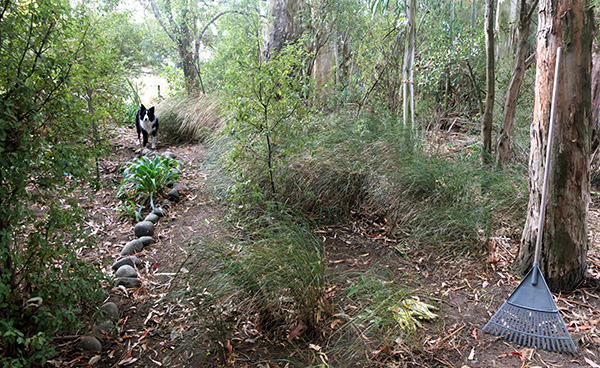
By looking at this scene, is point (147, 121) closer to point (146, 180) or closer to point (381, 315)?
point (146, 180)

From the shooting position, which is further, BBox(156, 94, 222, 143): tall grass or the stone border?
BBox(156, 94, 222, 143): tall grass

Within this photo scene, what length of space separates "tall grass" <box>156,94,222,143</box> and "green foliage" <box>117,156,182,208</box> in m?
2.10

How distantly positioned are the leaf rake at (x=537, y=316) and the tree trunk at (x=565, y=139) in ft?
0.26

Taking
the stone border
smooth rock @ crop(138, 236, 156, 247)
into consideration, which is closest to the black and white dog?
the stone border

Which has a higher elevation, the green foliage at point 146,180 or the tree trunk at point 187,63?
the tree trunk at point 187,63

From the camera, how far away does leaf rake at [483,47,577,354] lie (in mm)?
2236

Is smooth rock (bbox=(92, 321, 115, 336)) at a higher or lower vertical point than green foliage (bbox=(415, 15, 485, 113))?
lower

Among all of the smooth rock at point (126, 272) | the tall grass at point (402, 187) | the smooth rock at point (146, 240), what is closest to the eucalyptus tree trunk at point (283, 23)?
the tall grass at point (402, 187)

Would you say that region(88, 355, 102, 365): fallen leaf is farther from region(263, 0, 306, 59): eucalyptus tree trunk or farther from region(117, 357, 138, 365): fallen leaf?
region(263, 0, 306, 59): eucalyptus tree trunk

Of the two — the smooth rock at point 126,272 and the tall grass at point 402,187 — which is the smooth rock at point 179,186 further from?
the smooth rock at point 126,272

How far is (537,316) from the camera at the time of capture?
2.36m

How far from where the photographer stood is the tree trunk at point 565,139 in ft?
8.42

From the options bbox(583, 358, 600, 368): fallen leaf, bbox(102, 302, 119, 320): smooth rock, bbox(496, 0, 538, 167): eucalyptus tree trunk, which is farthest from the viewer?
bbox(496, 0, 538, 167): eucalyptus tree trunk

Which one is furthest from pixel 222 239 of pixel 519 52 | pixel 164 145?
pixel 164 145
